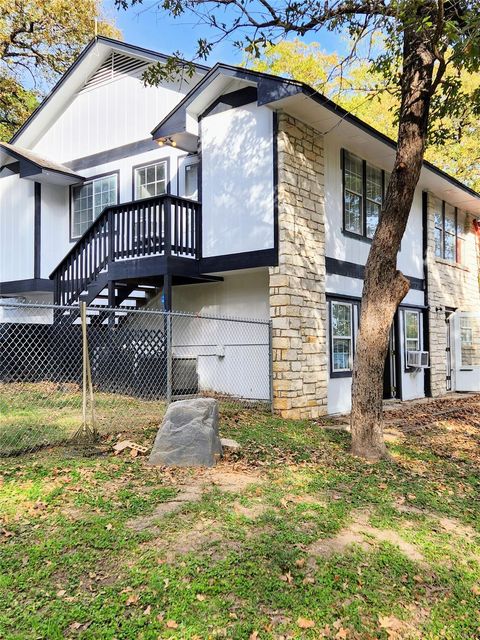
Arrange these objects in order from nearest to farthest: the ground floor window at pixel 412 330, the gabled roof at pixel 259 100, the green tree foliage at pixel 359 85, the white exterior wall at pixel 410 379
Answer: the gabled roof at pixel 259 100 < the white exterior wall at pixel 410 379 < the ground floor window at pixel 412 330 < the green tree foliage at pixel 359 85

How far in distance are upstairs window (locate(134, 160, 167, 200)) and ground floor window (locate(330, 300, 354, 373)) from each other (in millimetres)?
4794

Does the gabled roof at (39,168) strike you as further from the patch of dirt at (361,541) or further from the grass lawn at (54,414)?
the patch of dirt at (361,541)

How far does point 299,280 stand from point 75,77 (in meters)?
8.80

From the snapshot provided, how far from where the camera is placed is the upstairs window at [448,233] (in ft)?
47.1

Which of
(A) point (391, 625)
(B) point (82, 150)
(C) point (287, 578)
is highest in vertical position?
(B) point (82, 150)

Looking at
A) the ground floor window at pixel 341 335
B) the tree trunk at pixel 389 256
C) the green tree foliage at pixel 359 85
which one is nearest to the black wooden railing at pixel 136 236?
→ the ground floor window at pixel 341 335

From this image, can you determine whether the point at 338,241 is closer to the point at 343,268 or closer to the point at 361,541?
the point at 343,268

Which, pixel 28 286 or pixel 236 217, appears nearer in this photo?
pixel 236 217

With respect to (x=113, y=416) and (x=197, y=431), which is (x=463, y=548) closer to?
(x=197, y=431)

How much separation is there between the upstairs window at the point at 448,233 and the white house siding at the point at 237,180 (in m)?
6.93

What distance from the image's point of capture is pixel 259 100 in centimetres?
873

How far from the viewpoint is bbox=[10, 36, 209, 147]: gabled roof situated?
40.1 feet

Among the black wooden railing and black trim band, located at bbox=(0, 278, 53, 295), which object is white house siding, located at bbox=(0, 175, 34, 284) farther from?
the black wooden railing

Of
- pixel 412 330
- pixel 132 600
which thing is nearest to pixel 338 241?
pixel 412 330
